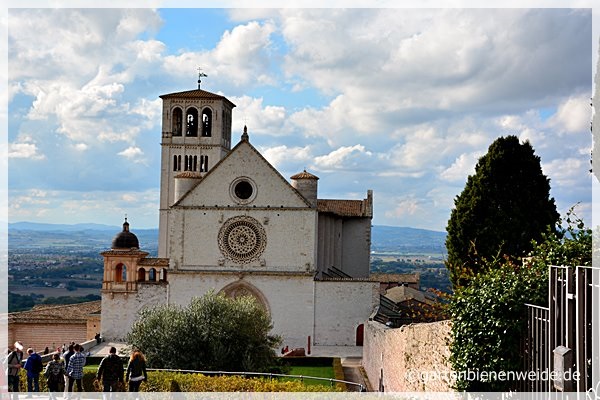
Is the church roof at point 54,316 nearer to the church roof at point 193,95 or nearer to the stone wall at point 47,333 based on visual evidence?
the stone wall at point 47,333

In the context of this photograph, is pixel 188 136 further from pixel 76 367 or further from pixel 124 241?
pixel 76 367

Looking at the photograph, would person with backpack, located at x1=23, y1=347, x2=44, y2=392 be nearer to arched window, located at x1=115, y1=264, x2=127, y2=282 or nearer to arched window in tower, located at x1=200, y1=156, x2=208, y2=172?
arched window, located at x1=115, y1=264, x2=127, y2=282

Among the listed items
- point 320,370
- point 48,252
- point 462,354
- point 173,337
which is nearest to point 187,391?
point 462,354

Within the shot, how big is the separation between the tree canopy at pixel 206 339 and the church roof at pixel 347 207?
25.3 m

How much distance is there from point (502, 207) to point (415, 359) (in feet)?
39.9

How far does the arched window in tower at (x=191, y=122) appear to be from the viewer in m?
61.5

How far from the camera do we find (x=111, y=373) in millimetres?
17562

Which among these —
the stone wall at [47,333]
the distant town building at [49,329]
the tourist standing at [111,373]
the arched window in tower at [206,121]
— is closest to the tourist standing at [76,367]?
the tourist standing at [111,373]

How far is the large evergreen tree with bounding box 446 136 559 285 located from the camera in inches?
1230

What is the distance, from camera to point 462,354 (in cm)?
1534

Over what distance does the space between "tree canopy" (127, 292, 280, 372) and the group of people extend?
8792 mm

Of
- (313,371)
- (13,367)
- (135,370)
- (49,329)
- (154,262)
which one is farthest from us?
(49,329)

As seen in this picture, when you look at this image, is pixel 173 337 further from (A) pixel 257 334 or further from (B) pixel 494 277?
(B) pixel 494 277

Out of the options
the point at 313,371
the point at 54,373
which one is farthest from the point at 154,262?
the point at 54,373
